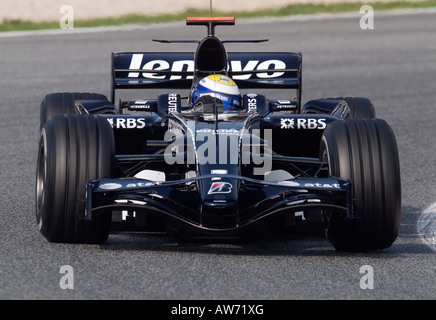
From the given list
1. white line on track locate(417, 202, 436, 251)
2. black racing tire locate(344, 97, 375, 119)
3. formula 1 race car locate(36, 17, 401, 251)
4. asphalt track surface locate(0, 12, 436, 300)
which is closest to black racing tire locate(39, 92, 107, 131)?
asphalt track surface locate(0, 12, 436, 300)

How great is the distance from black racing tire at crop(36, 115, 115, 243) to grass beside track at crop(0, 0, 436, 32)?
17306 mm

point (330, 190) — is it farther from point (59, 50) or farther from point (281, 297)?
point (59, 50)

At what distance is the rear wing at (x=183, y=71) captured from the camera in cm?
1038

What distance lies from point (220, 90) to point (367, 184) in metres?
2.05

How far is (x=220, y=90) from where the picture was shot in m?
8.72

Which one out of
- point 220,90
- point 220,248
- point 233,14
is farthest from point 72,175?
point 233,14

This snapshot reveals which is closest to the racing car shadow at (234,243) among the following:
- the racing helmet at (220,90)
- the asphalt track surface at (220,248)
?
the asphalt track surface at (220,248)

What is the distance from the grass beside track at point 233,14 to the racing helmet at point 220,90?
15591 mm

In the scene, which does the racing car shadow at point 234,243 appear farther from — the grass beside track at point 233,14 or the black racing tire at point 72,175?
the grass beside track at point 233,14

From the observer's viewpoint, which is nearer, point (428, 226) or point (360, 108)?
point (428, 226)

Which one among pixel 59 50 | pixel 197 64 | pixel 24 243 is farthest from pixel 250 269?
pixel 59 50

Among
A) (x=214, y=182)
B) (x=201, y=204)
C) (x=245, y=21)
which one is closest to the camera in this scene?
(x=201, y=204)

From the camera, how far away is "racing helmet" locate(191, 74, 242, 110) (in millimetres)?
8703

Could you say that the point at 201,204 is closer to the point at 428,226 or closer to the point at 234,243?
the point at 234,243
